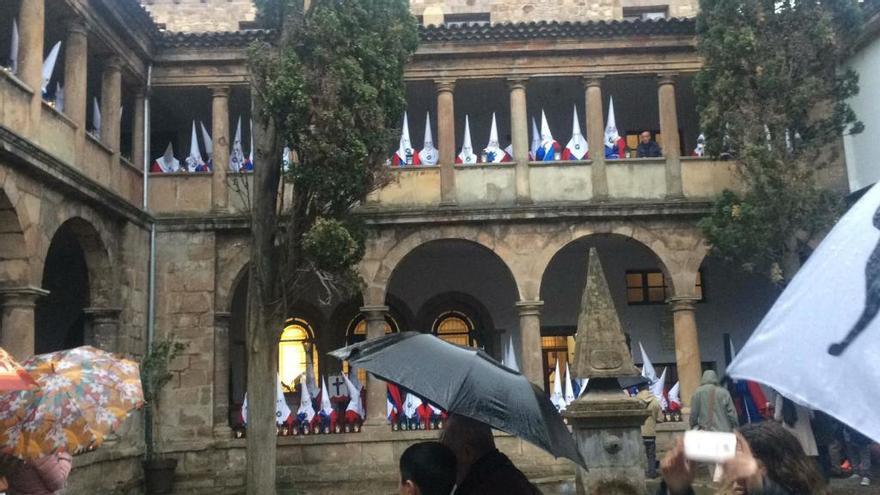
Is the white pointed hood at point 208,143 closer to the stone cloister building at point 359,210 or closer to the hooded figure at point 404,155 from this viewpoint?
the stone cloister building at point 359,210

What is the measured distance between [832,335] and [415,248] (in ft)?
46.8

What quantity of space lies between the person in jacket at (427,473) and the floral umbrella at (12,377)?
185 centimetres

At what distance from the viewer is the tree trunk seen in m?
11.2

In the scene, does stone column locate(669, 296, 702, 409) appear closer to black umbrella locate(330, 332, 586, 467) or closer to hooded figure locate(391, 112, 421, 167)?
hooded figure locate(391, 112, 421, 167)

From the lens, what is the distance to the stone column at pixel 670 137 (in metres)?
16.1

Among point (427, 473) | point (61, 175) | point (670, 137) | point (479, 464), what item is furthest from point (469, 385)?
point (670, 137)

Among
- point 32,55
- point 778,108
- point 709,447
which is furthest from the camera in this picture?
point 778,108

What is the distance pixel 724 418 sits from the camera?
10891mm

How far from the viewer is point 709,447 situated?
7.52 ft

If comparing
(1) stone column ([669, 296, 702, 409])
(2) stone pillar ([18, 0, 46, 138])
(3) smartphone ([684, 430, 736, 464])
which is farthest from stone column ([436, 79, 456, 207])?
(3) smartphone ([684, 430, 736, 464])

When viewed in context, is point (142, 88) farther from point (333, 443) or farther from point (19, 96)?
point (333, 443)

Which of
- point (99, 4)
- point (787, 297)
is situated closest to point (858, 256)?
point (787, 297)

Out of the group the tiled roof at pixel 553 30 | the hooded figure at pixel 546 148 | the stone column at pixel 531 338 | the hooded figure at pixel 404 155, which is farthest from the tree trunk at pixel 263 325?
the hooded figure at pixel 546 148

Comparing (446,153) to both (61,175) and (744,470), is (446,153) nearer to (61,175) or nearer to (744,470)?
(61,175)
